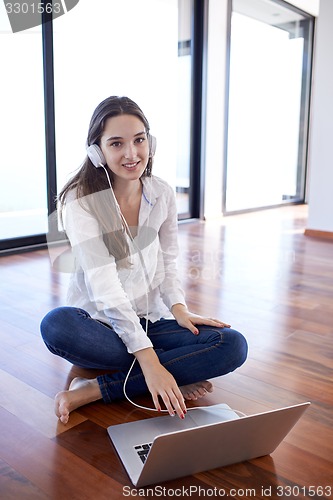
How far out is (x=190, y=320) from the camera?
1.35 metres

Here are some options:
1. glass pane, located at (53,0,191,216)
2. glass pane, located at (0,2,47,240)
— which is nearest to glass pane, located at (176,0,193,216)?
glass pane, located at (53,0,191,216)

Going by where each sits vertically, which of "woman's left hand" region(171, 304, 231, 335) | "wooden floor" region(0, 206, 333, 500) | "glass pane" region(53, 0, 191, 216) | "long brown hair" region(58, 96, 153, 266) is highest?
"glass pane" region(53, 0, 191, 216)

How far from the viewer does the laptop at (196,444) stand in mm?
918

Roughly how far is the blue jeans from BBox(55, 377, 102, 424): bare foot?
24 millimetres

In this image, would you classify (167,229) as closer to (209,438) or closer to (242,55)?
(209,438)

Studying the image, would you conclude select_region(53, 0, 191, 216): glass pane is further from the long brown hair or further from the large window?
the long brown hair

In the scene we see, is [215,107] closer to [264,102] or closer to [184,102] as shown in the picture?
[184,102]

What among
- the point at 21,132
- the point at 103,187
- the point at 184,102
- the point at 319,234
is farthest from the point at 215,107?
the point at 103,187

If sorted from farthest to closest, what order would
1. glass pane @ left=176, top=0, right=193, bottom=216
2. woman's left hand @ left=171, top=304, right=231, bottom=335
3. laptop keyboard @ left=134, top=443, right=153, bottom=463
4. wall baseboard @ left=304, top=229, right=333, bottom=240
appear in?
glass pane @ left=176, top=0, right=193, bottom=216 → wall baseboard @ left=304, top=229, right=333, bottom=240 → woman's left hand @ left=171, top=304, right=231, bottom=335 → laptop keyboard @ left=134, top=443, right=153, bottom=463

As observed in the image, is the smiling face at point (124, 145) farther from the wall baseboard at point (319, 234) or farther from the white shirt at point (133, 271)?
the wall baseboard at point (319, 234)

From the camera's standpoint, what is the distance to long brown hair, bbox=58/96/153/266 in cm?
127

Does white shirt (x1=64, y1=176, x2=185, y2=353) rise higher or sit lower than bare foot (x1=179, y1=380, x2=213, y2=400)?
higher

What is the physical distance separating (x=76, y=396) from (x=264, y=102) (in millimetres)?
4398

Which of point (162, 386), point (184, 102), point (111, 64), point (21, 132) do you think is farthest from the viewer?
point (184, 102)
